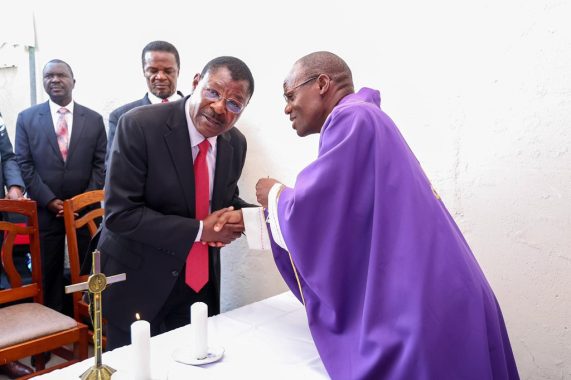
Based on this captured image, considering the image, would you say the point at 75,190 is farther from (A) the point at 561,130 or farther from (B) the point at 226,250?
(A) the point at 561,130

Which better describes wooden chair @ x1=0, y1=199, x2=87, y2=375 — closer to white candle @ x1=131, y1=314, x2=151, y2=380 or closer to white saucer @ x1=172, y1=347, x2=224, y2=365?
white saucer @ x1=172, y1=347, x2=224, y2=365

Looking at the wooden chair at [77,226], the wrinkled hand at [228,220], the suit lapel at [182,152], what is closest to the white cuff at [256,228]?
the wrinkled hand at [228,220]

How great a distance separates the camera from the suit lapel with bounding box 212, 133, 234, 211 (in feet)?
7.39

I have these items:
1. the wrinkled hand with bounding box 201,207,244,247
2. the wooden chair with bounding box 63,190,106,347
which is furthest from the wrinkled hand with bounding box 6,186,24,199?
the wrinkled hand with bounding box 201,207,244,247

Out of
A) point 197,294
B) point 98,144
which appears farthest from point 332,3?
point 98,144

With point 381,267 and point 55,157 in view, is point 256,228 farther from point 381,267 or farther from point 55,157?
point 55,157

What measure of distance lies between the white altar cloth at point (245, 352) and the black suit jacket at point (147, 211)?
341 mm

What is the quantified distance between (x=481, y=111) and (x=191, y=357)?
163cm

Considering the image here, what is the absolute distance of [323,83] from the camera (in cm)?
185

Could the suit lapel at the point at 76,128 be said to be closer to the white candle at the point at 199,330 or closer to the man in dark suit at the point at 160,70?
the man in dark suit at the point at 160,70

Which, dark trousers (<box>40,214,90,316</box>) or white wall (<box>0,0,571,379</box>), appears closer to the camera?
white wall (<box>0,0,571,379</box>)

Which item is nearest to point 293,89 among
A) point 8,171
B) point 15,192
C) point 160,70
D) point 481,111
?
point 481,111

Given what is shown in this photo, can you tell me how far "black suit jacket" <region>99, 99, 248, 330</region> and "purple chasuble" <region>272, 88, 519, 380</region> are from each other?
67 cm

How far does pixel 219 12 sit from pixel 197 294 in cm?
194
